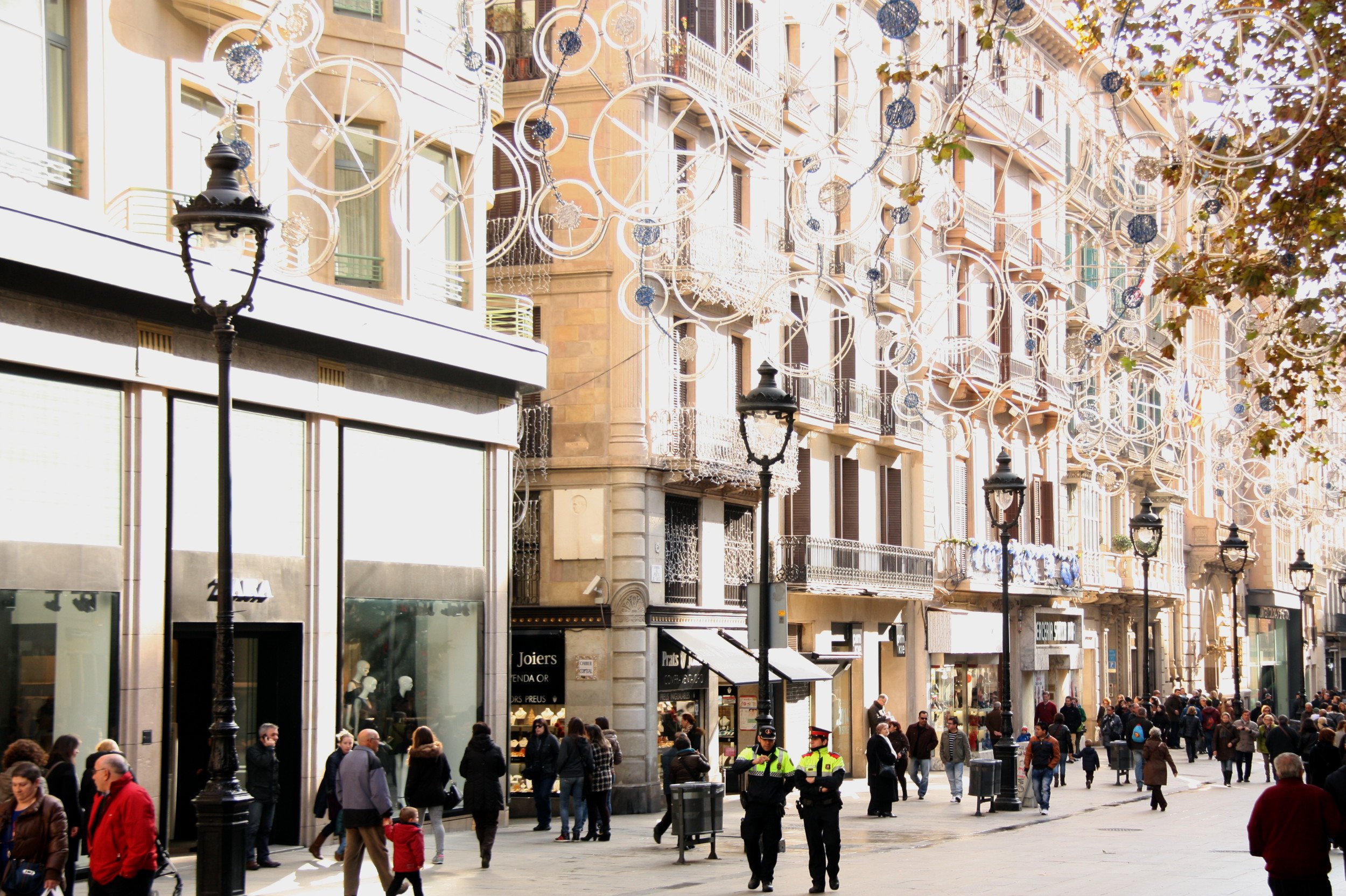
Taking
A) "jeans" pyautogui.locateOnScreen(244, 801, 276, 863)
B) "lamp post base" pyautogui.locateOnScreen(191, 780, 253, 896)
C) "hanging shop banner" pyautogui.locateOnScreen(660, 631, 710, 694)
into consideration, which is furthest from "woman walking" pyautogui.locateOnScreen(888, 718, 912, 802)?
"lamp post base" pyautogui.locateOnScreen(191, 780, 253, 896)

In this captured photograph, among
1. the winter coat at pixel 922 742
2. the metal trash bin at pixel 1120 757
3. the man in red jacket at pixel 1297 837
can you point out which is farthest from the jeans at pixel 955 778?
the man in red jacket at pixel 1297 837

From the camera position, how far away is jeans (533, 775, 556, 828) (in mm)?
24422

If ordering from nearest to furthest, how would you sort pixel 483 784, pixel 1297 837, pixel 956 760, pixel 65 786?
pixel 1297 837, pixel 65 786, pixel 483 784, pixel 956 760

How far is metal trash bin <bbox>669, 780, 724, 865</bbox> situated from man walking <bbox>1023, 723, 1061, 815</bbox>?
26.8 ft

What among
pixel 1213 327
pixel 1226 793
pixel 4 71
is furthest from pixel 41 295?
pixel 1213 327

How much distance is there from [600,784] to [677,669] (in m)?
7.04

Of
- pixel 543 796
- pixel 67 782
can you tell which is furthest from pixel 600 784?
pixel 67 782

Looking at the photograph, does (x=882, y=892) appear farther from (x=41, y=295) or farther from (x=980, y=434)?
(x=980, y=434)

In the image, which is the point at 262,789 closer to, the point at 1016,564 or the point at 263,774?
the point at 263,774

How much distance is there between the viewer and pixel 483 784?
19859mm

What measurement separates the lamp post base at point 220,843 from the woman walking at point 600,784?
11.3 metres

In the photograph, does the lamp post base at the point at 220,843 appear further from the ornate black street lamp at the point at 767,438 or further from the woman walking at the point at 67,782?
the ornate black street lamp at the point at 767,438

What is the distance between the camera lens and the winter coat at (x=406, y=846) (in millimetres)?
14586

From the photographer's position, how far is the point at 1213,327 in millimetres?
68750
